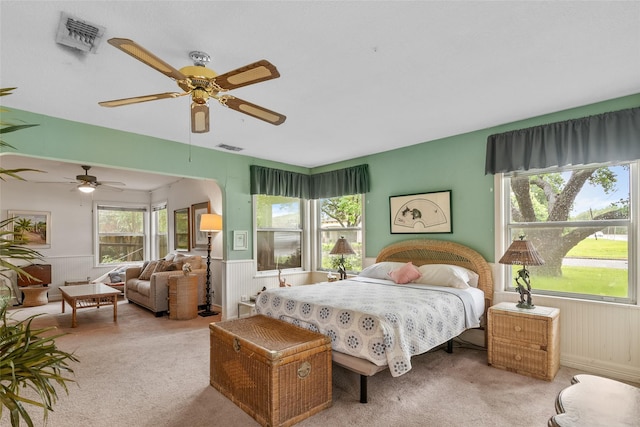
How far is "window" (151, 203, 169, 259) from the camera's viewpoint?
7.89 meters

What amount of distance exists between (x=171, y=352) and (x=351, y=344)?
2266 mm

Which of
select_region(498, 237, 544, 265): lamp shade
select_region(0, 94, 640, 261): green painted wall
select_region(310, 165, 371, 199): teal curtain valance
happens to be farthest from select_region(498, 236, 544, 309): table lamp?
select_region(310, 165, 371, 199): teal curtain valance

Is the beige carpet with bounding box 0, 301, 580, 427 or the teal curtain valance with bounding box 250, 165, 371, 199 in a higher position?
the teal curtain valance with bounding box 250, 165, 371, 199

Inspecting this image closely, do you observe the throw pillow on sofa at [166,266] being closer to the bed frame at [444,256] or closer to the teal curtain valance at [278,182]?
the teal curtain valance at [278,182]

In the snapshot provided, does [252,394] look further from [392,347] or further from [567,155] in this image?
[567,155]

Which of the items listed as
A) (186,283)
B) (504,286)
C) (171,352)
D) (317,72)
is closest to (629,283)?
(504,286)

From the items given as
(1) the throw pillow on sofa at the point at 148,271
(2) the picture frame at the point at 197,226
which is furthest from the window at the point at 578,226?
(1) the throw pillow on sofa at the point at 148,271

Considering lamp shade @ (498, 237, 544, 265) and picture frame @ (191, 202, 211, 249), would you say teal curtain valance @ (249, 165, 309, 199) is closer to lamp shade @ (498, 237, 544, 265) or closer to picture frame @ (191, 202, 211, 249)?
picture frame @ (191, 202, 211, 249)

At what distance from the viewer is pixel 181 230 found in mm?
7039

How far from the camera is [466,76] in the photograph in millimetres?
2627

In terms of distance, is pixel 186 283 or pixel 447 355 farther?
pixel 186 283

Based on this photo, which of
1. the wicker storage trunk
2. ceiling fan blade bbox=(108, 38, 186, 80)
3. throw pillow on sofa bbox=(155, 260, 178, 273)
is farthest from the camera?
throw pillow on sofa bbox=(155, 260, 178, 273)

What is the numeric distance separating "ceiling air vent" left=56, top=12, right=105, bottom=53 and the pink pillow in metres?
3.47

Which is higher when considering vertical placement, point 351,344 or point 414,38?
point 414,38
